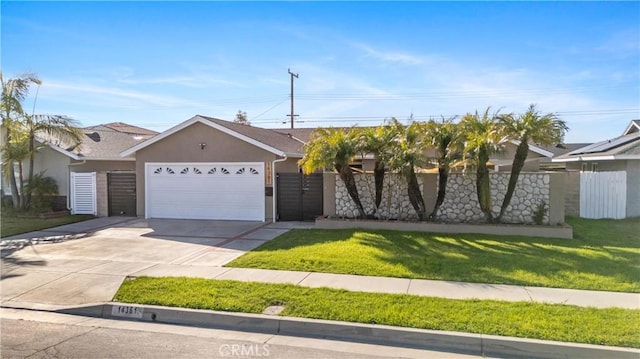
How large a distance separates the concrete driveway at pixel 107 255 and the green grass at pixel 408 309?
3.25ft

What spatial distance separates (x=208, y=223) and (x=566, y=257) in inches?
446

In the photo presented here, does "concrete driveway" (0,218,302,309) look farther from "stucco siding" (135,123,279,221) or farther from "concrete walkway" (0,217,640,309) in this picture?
"stucco siding" (135,123,279,221)

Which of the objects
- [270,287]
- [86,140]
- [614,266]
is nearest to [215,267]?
[270,287]

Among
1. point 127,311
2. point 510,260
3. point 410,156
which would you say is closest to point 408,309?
point 510,260

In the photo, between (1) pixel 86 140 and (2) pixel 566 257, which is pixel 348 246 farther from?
(1) pixel 86 140

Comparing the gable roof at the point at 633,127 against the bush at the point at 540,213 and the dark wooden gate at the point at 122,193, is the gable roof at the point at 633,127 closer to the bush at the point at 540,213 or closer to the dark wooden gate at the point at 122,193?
the bush at the point at 540,213

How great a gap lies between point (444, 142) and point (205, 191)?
9.08m

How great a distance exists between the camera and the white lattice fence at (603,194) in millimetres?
15359

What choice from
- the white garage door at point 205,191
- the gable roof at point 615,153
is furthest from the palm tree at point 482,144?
the white garage door at point 205,191

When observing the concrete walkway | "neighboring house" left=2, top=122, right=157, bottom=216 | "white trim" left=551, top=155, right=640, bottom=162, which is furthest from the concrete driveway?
"white trim" left=551, top=155, right=640, bottom=162

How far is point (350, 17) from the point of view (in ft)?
36.3

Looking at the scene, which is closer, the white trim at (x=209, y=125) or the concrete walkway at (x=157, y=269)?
the concrete walkway at (x=157, y=269)

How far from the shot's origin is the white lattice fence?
15359mm

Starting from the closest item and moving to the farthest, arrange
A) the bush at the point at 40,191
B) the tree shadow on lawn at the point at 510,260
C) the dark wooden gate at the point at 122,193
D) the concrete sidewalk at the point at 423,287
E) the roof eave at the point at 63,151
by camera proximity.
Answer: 1. the concrete sidewalk at the point at 423,287
2. the tree shadow on lawn at the point at 510,260
3. the dark wooden gate at the point at 122,193
4. the bush at the point at 40,191
5. the roof eave at the point at 63,151
